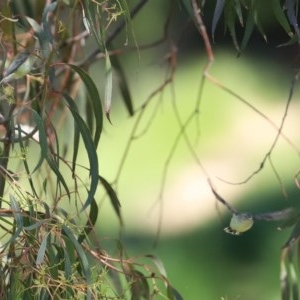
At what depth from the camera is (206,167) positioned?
4430mm

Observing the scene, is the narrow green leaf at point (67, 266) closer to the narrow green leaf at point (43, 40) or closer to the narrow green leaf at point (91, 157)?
the narrow green leaf at point (91, 157)

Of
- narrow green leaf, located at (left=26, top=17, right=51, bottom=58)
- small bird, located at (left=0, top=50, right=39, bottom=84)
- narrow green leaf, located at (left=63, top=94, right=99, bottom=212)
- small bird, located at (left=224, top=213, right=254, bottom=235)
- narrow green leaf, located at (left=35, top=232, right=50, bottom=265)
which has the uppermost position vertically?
narrow green leaf, located at (left=26, top=17, right=51, bottom=58)

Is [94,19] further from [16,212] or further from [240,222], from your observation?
[240,222]

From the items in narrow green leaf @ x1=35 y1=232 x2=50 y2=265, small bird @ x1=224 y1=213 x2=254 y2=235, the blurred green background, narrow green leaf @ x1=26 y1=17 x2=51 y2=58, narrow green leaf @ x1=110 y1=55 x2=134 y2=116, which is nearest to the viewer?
narrow green leaf @ x1=35 y1=232 x2=50 y2=265

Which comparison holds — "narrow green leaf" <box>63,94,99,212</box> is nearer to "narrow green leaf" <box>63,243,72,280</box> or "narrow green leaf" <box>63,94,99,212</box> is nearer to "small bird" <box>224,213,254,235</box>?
"narrow green leaf" <box>63,243,72,280</box>

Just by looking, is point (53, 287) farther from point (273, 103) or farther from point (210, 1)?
point (273, 103)

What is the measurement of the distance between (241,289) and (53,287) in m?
2.22

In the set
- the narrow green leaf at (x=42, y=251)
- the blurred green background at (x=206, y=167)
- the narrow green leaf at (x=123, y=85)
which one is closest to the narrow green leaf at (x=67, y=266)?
the narrow green leaf at (x=42, y=251)

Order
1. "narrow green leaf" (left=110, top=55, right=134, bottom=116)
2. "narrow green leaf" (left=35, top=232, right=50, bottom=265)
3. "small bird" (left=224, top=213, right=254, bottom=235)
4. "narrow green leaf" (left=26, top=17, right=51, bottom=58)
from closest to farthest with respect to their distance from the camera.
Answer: "narrow green leaf" (left=35, top=232, right=50, bottom=265) < "narrow green leaf" (left=26, top=17, right=51, bottom=58) < "small bird" (left=224, top=213, right=254, bottom=235) < "narrow green leaf" (left=110, top=55, right=134, bottom=116)

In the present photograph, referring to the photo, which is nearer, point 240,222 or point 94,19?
point 94,19

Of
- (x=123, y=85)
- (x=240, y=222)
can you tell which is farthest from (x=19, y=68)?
(x=123, y=85)

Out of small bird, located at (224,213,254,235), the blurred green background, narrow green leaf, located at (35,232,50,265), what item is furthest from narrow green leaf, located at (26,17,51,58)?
the blurred green background

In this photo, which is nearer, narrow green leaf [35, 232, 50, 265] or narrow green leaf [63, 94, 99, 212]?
narrow green leaf [35, 232, 50, 265]

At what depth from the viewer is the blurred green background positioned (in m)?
3.69
